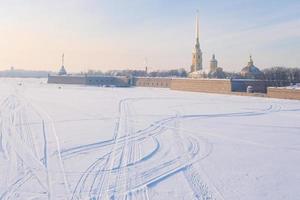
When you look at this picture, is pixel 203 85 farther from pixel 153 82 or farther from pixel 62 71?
pixel 62 71

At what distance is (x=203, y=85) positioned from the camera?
43969mm

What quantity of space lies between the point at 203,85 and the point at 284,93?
1333 centimetres

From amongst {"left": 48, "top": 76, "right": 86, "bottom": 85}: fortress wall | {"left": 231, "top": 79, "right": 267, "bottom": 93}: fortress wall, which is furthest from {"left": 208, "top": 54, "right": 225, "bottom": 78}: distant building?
{"left": 48, "top": 76, "right": 86, "bottom": 85}: fortress wall

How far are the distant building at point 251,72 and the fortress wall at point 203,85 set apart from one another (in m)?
11.6

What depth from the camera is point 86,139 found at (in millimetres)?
10156

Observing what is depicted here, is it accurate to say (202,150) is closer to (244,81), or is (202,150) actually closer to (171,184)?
(171,184)

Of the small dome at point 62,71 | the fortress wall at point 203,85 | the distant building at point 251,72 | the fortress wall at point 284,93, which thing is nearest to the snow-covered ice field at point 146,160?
the fortress wall at point 284,93

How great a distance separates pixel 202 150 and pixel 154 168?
2119 mm

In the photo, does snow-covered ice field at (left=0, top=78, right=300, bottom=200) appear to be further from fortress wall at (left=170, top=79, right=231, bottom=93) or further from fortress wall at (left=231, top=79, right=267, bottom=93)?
fortress wall at (left=231, top=79, right=267, bottom=93)

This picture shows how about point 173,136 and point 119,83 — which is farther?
point 119,83

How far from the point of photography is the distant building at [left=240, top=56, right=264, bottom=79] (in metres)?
55.1

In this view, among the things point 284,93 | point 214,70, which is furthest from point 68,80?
point 284,93

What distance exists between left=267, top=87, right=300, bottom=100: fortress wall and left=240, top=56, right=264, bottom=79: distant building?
70.1 feet

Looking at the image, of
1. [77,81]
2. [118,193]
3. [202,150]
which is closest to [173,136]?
[202,150]
